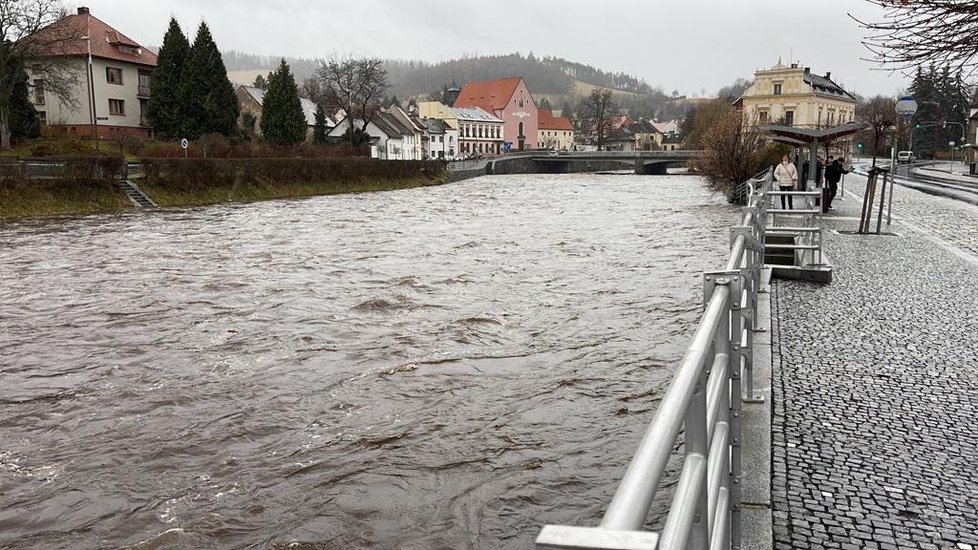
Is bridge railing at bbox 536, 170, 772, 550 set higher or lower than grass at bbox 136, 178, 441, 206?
higher

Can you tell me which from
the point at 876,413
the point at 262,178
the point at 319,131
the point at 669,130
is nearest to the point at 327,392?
the point at 876,413

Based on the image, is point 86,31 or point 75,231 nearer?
point 75,231

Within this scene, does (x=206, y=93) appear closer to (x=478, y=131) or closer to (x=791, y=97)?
(x=791, y=97)

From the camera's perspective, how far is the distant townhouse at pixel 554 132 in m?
162

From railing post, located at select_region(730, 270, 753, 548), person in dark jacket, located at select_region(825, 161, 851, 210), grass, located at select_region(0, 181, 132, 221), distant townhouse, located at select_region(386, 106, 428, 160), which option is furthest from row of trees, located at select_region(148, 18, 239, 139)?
railing post, located at select_region(730, 270, 753, 548)

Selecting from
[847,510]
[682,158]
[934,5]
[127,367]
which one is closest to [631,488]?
[847,510]

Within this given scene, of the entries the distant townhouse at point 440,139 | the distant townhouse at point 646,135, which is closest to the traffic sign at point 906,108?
the distant townhouse at point 440,139

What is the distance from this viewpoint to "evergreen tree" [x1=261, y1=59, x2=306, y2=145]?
66062 mm

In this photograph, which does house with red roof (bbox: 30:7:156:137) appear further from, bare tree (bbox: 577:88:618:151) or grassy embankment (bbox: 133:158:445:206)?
bare tree (bbox: 577:88:618:151)

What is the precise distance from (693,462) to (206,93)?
61137 millimetres

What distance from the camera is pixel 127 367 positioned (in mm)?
10039

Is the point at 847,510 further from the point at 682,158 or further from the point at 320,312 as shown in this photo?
the point at 682,158

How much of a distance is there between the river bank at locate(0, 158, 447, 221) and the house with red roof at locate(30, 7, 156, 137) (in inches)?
639

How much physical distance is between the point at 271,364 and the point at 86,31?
5829 centimetres
